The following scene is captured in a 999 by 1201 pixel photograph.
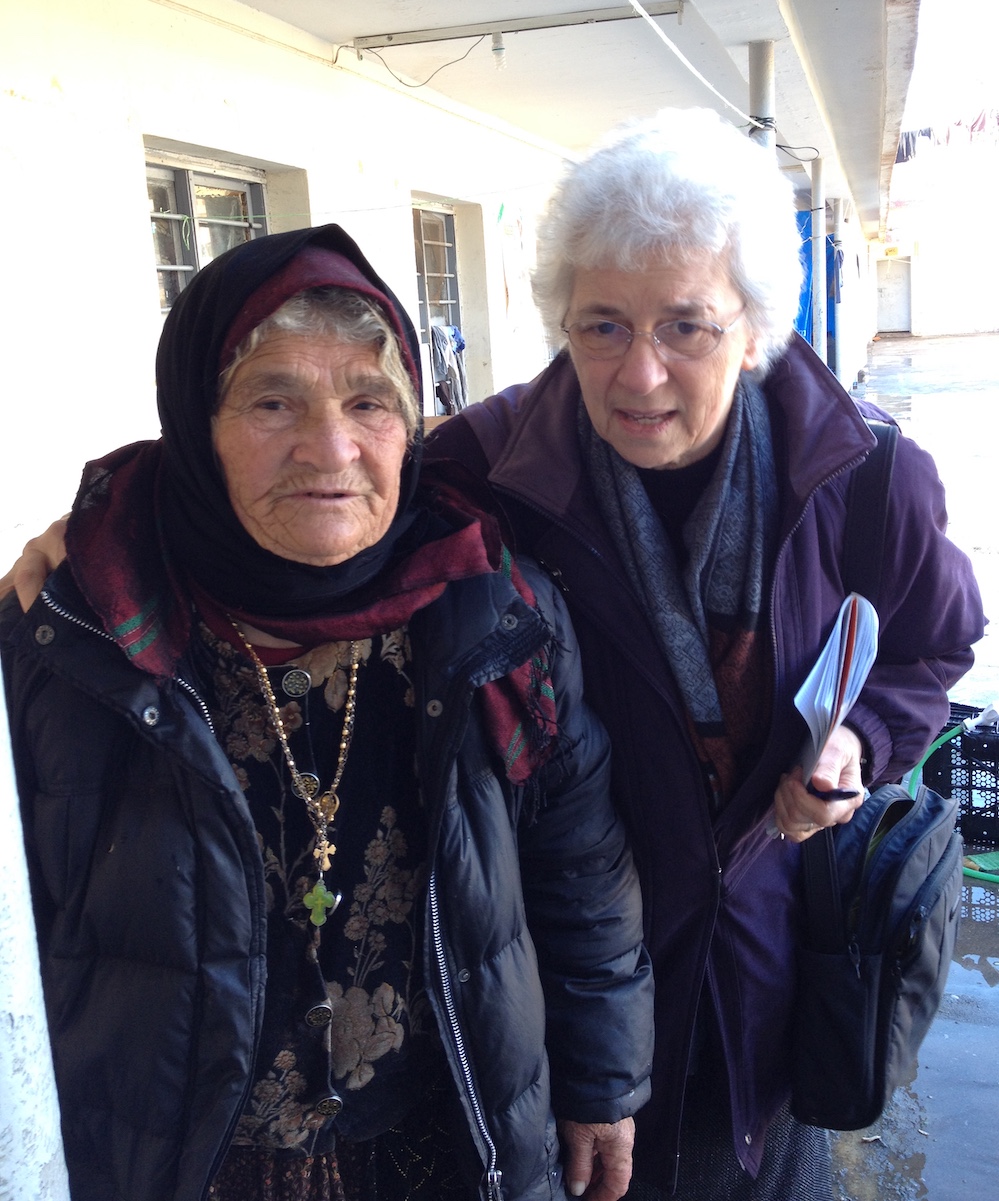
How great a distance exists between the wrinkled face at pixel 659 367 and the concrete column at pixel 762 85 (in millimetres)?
4924

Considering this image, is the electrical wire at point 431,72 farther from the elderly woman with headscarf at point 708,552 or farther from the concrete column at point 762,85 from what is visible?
the elderly woman with headscarf at point 708,552

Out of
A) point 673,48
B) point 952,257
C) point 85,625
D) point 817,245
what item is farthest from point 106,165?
point 952,257

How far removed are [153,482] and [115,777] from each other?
42 cm

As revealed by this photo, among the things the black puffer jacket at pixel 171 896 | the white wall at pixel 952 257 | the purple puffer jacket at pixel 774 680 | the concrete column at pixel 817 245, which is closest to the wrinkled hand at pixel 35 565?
the black puffer jacket at pixel 171 896

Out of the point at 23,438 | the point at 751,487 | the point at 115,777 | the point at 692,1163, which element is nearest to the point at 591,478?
the point at 751,487

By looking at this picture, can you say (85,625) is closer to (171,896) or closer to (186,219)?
(171,896)

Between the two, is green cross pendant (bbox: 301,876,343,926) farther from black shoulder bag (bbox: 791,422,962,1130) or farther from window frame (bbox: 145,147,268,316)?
window frame (bbox: 145,147,268,316)

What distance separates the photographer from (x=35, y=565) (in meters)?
1.32

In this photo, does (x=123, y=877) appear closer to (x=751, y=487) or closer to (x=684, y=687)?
(x=684, y=687)

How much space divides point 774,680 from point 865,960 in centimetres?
53

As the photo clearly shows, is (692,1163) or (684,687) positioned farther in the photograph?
(692,1163)

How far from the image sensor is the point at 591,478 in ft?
5.53

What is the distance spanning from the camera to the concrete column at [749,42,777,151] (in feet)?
19.4

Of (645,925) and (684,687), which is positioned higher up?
(684,687)
